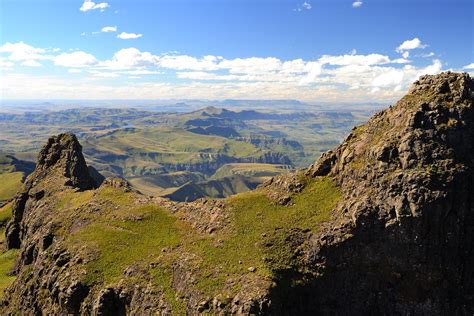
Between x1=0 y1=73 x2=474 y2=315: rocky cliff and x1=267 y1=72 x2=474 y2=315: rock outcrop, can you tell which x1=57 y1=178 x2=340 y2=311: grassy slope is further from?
x1=267 y1=72 x2=474 y2=315: rock outcrop

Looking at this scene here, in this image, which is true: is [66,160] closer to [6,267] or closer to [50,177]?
[50,177]

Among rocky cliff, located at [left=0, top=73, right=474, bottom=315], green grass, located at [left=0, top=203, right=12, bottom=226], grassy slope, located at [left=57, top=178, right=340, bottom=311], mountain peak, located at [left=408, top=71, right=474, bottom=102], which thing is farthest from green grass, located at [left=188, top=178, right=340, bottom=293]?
green grass, located at [left=0, top=203, right=12, bottom=226]

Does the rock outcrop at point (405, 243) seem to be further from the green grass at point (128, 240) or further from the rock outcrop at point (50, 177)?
the rock outcrop at point (50, 177)

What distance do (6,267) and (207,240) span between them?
63000 millimetres

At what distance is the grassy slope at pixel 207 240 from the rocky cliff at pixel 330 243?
18cm

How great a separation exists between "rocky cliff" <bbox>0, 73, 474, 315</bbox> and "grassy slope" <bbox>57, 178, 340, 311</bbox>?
180 mm

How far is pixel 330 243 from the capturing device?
167 feet

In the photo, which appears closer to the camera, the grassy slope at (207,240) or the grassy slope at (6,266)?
the grassy slope at (207,240)

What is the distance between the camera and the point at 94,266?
56562 mm

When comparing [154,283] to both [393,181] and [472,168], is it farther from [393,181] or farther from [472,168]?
[472,168]

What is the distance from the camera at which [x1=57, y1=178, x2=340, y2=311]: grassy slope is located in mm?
49938

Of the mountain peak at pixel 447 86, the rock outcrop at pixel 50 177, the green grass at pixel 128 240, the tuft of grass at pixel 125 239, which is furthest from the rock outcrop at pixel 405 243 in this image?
the rock outcrop at pixel 50 177

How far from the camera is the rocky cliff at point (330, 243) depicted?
49.2m

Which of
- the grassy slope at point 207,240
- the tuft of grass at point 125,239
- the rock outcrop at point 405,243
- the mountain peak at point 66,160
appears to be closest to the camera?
the rock outcrop at point 405,243
